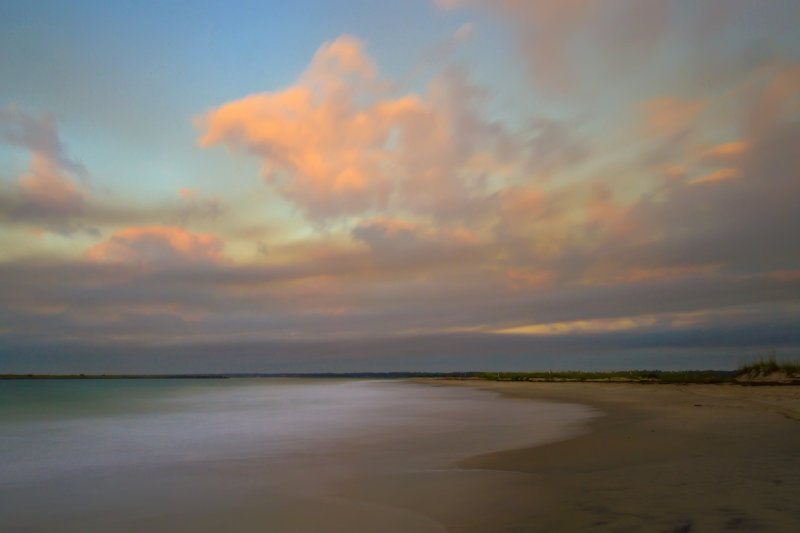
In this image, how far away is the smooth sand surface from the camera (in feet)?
17.2

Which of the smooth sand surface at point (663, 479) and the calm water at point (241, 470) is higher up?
the smooth sand surface at point (663, 479)

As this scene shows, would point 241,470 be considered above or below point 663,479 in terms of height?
below

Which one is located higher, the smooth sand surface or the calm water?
the smooth sand surface

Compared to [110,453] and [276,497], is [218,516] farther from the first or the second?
[110,453]

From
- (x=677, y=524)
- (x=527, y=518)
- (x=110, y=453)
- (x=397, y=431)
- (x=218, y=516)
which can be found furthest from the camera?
(x=397, y=431)

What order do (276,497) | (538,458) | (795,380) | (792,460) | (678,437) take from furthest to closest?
(795,380)
(678,437)
(538,458)
(792,460)
(276,497)

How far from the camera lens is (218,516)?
6434mm

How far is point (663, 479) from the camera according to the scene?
278 inches

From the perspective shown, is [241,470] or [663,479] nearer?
[663,479]

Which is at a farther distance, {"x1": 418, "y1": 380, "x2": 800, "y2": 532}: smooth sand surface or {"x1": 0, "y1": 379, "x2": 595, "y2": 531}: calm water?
{"x1": 0, "y1": 379, "x2": 595, "y2": 531}: calm water

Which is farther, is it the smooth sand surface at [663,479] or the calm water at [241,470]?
the calm water at [241,470]

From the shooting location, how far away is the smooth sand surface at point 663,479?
524cm

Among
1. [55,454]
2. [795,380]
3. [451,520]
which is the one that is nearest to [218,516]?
[451,520]

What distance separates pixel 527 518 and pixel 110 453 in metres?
10.9
